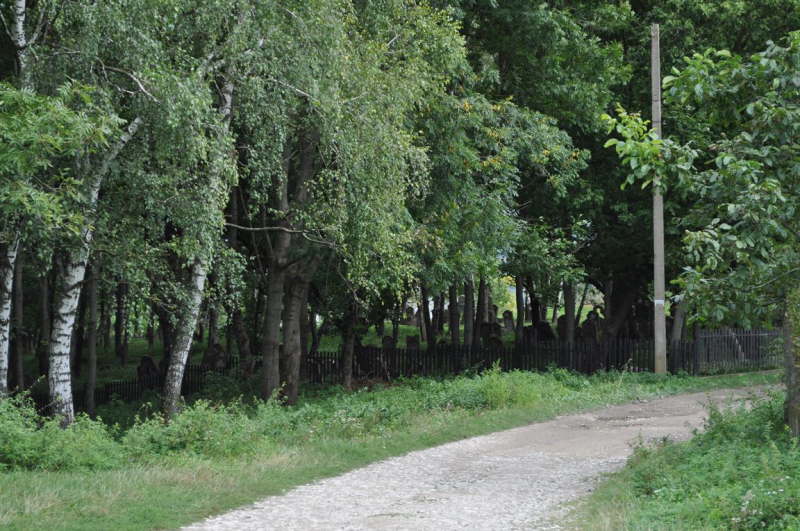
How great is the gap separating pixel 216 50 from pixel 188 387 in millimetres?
15718

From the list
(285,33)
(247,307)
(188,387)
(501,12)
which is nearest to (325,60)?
(285,33)

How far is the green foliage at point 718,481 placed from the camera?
728cm

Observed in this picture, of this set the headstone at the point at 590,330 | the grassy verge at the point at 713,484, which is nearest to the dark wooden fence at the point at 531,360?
the headstone at the point at 590,330

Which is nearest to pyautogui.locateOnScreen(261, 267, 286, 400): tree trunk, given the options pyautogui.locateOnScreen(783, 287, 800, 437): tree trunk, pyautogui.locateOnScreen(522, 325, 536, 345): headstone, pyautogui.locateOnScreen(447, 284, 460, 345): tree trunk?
pyautogui.locateOnScreen(447, 284, 460, 345): tree trunk

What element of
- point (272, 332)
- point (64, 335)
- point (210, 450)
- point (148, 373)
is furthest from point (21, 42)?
point (148, 373)

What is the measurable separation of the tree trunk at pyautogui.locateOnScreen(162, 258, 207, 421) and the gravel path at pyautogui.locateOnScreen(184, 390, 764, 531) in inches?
209

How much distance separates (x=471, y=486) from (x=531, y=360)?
50.5 ft

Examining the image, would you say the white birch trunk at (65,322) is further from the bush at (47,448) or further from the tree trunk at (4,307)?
the bush at (47,448)

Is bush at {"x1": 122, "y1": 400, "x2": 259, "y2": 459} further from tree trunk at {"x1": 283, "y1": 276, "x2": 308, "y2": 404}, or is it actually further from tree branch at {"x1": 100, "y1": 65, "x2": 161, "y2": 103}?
tree trunk at {"x1": 283, "y1": 276, "x2": 308, "y2": 404}

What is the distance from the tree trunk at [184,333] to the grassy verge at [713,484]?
8.07m

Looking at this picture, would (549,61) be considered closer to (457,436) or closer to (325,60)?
(325,60)

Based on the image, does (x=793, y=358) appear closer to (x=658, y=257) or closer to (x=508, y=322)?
(x=658, y=257)

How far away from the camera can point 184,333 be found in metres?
16.2

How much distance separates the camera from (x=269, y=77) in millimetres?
15555
